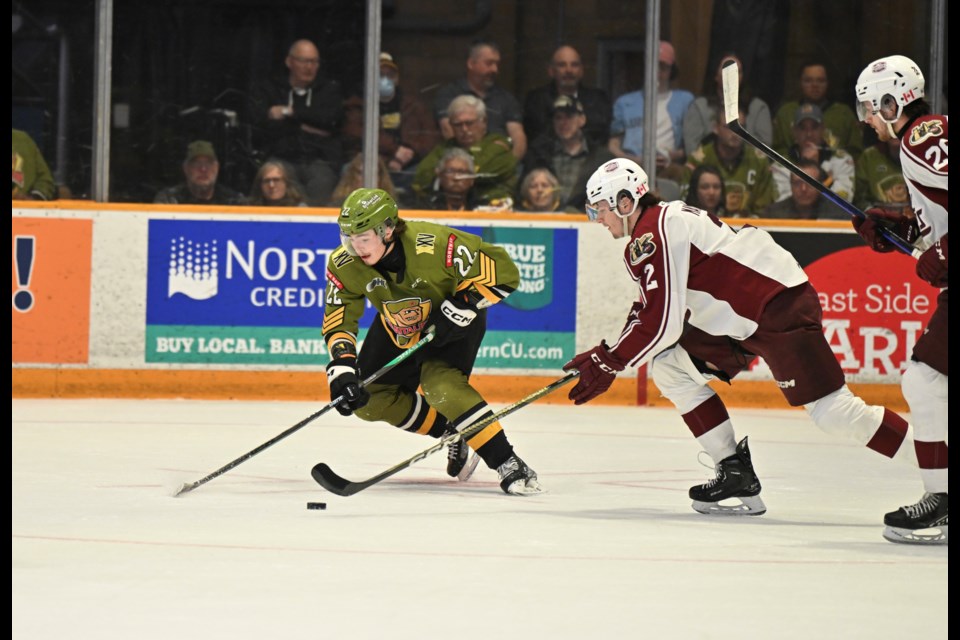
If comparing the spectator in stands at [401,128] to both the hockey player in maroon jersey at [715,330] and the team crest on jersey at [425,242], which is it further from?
the hockey player in maroon jersey at [715,330]

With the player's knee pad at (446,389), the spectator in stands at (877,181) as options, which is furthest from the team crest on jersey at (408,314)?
the spectator in stands at (877,181)

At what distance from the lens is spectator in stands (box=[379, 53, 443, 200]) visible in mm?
7785

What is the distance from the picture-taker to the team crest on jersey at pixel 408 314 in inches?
193

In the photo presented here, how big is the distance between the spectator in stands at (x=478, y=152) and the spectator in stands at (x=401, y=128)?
0.07 meters

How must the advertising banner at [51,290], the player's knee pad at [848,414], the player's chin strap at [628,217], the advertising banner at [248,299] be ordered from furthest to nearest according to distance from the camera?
the advertising banner at [248,299] → the advertising banner at [51,290] → the player's chin strap at [628,217] → the player's knee pad at [848,414]

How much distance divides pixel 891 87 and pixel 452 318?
1.55 meters

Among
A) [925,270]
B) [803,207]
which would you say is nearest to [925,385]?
[925,270]

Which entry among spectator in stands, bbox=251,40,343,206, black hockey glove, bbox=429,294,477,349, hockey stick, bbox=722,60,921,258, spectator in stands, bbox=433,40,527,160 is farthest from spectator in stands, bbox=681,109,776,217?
Result: black hockey glove, bbox=429,294,477,349

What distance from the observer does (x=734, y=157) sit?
795cm

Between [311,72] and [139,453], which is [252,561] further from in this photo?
[311,72]
